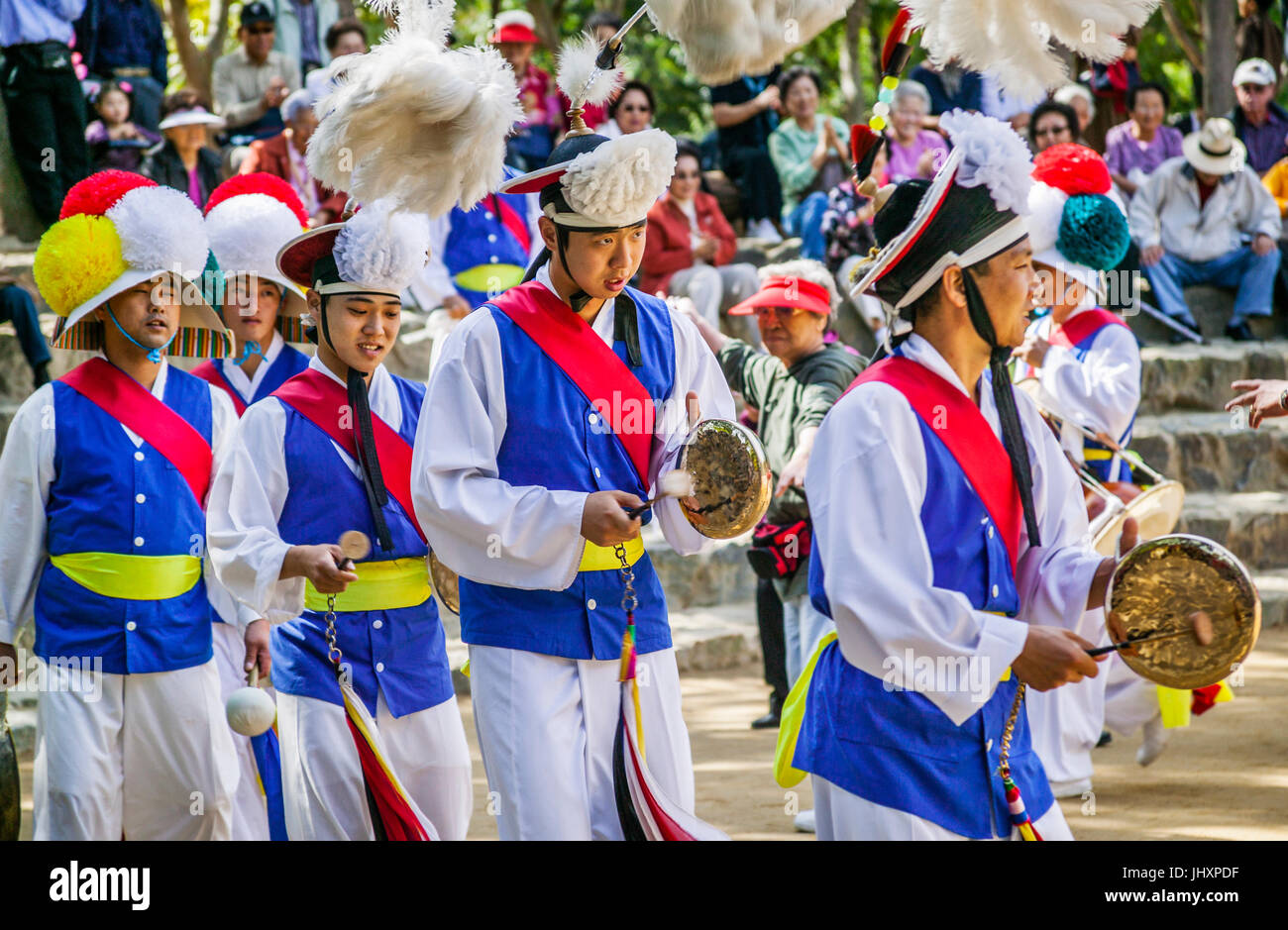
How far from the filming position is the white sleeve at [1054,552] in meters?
3.00

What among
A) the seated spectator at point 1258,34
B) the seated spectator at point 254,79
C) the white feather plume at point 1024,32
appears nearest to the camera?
the white feather plume at point 1024,32

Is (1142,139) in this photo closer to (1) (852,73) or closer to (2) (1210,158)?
(2) (1210,158)

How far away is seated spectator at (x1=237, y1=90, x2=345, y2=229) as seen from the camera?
10.3 m

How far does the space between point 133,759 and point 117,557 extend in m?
0.60

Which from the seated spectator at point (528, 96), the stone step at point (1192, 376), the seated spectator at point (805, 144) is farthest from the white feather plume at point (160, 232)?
the stone step at point (1192, 376)

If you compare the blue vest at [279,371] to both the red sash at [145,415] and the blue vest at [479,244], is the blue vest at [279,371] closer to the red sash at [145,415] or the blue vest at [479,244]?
the red sash at [145,415]

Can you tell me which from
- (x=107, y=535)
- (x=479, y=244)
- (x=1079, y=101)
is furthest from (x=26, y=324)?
(x=1079, y=101)

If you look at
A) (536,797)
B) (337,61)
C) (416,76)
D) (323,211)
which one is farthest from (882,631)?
(323,211)

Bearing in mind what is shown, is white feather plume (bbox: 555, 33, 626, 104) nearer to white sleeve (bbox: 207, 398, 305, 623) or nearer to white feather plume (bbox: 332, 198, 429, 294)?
white feather plume (bbox: 332, 198, 429, 294)

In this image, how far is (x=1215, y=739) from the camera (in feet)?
23.6

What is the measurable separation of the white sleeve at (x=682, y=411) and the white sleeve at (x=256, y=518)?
998 mm

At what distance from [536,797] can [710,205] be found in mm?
8476

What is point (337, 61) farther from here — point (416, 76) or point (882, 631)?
point (882, 631)

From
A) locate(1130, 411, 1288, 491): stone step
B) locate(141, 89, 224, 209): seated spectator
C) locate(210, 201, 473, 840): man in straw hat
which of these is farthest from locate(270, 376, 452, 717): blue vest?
locate(1130, 411, 1288, 491): stone step
